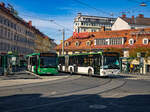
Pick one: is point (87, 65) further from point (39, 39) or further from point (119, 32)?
point (39, 39)

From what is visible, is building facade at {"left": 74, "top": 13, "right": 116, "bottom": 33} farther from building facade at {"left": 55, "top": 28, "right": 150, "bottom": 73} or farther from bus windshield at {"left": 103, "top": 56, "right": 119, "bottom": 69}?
bus windshield at {"left": 103, "top": 56, "right": 119, "bottom": 69}

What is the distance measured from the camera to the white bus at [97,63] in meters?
22.4

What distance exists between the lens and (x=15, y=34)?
56906mm

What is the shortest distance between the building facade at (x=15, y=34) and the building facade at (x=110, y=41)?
11247 millimetres

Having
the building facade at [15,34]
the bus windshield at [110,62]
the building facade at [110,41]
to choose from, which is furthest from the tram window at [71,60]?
the building facade at [15,34]

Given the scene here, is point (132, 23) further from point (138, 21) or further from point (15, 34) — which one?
point (15, 34)

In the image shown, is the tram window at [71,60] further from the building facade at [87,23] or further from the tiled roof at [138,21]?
the building facade at [87,23]

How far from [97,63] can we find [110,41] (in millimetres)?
32063

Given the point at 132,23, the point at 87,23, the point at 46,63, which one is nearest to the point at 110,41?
the point at 132,23

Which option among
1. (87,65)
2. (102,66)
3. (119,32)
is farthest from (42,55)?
(119,32)

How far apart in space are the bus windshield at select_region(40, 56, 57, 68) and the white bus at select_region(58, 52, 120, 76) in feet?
10.7

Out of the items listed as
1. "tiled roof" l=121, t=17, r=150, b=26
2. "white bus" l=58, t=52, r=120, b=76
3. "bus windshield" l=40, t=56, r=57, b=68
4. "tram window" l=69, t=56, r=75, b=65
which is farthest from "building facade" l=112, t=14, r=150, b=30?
"bus windshield" l=40, t=56, r=57, b=68

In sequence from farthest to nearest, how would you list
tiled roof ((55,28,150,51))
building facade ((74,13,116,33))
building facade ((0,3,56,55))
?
building facade ((74,13,116,33)) < tiled roof ((55,28,150,51)) < building facade ((0,3,56,55))

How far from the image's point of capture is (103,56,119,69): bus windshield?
22438 millimetres
